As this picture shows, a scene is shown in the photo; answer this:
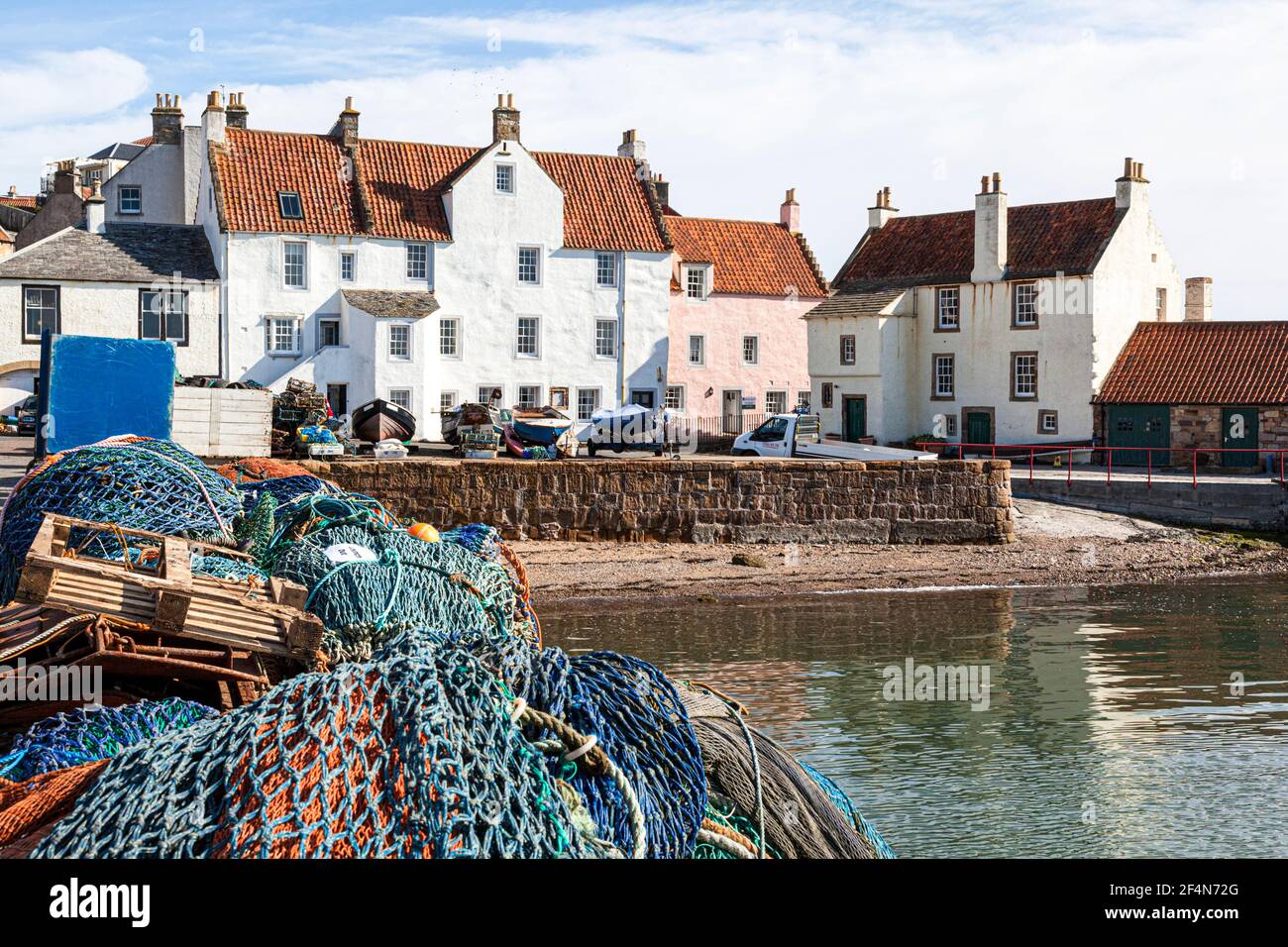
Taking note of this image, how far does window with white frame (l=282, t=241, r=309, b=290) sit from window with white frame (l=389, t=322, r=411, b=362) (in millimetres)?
3003

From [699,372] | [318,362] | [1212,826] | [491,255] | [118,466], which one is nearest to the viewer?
[118,466]

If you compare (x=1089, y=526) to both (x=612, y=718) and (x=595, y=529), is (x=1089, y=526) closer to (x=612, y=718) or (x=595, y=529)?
(x=595, y=529)

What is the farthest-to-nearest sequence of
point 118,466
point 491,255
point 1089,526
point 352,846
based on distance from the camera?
point 491,255 → point 1089,526 → point 118,466 → point 352,846

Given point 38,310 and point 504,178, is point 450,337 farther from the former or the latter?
point 38,310

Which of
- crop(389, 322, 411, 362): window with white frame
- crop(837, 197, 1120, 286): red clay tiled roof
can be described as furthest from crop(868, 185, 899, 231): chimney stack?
crop(389, 322, 411, 362): window with white frame

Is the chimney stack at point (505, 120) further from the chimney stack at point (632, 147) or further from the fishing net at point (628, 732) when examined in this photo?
the fishing net at point (628, 732)

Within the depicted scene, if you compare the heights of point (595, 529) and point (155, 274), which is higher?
point (155, 274)

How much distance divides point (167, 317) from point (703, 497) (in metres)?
21.2

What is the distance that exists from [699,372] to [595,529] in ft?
78.6

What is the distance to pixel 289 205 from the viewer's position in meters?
39.2

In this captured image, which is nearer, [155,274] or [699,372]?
[155,274]

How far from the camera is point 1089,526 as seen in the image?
2575 centimetres
